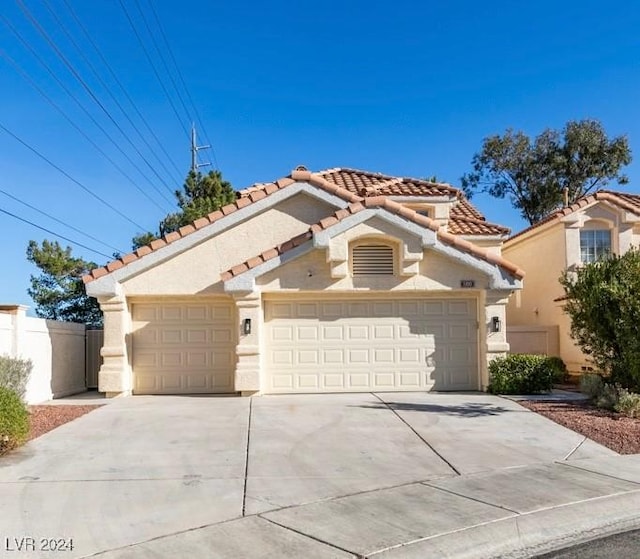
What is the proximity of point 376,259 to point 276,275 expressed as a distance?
2367 mm

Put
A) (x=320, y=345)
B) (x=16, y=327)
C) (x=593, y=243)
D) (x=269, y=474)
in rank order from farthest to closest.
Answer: (x=593, y=243), (x=320, y=345), (x=16, y=327), (x=269, y=474)

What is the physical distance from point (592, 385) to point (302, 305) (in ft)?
21.3

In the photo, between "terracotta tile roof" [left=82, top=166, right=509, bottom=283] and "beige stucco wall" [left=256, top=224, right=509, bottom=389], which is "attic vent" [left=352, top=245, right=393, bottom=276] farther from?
"terracotta tile roof" [left=82, top=166, right=509, bottom=283]

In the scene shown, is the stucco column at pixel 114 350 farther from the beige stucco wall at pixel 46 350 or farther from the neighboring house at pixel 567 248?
the neighboring house at pixel 567 248

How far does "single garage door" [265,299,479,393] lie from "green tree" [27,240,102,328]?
39.9ft

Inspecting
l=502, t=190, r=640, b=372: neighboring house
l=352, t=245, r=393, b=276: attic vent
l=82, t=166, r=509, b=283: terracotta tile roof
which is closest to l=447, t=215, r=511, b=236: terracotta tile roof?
l=82, t=166, r=509, b=283: terracotta tile roof

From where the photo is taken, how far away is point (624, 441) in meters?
9.32

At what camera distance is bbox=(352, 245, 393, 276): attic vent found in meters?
14.2

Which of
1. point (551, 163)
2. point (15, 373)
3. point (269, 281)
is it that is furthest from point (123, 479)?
point (551, 163)

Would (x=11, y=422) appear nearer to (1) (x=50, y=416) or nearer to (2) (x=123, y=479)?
(2) (x=123, y=479)

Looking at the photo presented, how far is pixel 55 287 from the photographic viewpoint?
23.7 meters

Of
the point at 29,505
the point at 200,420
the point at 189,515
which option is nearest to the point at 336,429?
the point at 200,420

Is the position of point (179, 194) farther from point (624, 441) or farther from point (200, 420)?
point (624, 441)

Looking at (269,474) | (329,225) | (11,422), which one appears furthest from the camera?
(329,225)
